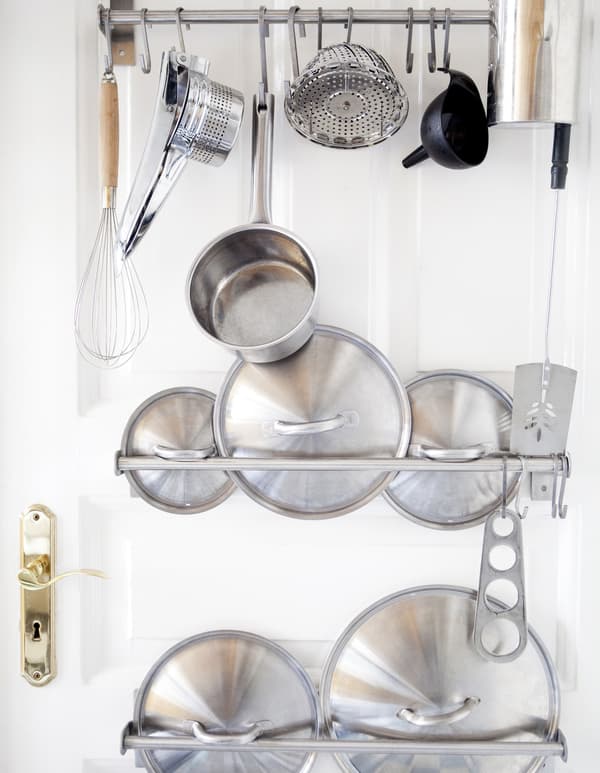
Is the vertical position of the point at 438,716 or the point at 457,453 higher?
the point at 457,453

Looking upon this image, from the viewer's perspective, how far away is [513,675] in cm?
95

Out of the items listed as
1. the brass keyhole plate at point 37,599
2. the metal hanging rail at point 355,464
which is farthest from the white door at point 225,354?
the metal hanging rail at point 355,464

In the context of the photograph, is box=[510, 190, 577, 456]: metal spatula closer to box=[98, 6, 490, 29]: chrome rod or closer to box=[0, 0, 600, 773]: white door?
box=[0, 0, 600, 773]: white door

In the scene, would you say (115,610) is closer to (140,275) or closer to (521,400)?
(140,275)

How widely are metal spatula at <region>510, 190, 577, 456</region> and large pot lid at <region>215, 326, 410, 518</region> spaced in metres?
0.15

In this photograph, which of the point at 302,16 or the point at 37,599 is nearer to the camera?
the point at 302,16

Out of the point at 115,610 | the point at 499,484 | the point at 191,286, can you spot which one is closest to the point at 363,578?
the point at 499,484

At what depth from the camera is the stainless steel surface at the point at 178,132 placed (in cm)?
83

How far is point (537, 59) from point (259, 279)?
0.42 m

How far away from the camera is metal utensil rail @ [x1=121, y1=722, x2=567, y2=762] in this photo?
0.91 m

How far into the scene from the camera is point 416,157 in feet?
2.99

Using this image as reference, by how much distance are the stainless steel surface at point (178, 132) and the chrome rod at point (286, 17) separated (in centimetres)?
2

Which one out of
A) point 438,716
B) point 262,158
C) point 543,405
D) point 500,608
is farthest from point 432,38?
point 438,716

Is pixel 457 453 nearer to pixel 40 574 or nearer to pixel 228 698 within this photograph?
pixel 228 698
